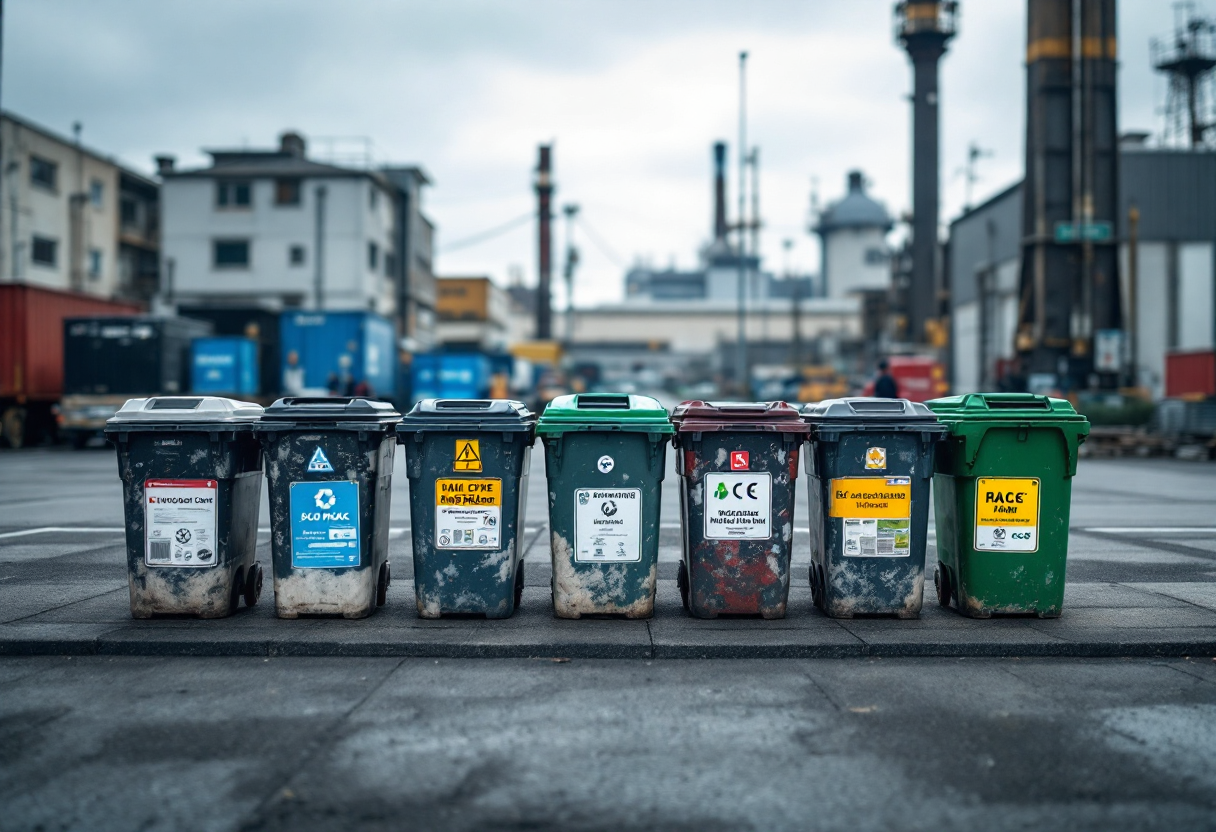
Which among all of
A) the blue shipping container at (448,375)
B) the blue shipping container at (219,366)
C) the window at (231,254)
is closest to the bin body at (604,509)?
the blue shipping container at (219,366)

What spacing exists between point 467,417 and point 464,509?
1.80 feet

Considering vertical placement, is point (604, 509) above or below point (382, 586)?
above

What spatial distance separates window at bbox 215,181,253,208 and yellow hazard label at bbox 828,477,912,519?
47.4m

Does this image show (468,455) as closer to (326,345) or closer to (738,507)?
(738,507)

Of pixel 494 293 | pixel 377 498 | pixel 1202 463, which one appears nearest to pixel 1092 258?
pixel 1202 463

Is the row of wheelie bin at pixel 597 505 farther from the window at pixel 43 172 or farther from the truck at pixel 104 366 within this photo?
the window at pixel 43 172

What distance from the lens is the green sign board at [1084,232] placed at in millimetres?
25609

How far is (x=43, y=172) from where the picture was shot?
4262cm

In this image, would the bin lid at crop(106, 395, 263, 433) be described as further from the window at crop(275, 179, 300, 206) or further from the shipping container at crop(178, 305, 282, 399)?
the window at crop(275, 179, 300, 206)

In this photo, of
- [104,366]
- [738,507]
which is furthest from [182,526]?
[104,366]

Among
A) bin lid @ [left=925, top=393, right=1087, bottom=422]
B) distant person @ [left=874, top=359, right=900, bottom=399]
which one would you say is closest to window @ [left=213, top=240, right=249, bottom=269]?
distant person @ [left=874, top=359, right=900, bottom=399]

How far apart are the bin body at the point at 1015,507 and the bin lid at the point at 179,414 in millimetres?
4368

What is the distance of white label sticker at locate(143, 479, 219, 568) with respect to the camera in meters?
5.93

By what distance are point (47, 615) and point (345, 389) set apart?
21162mm
